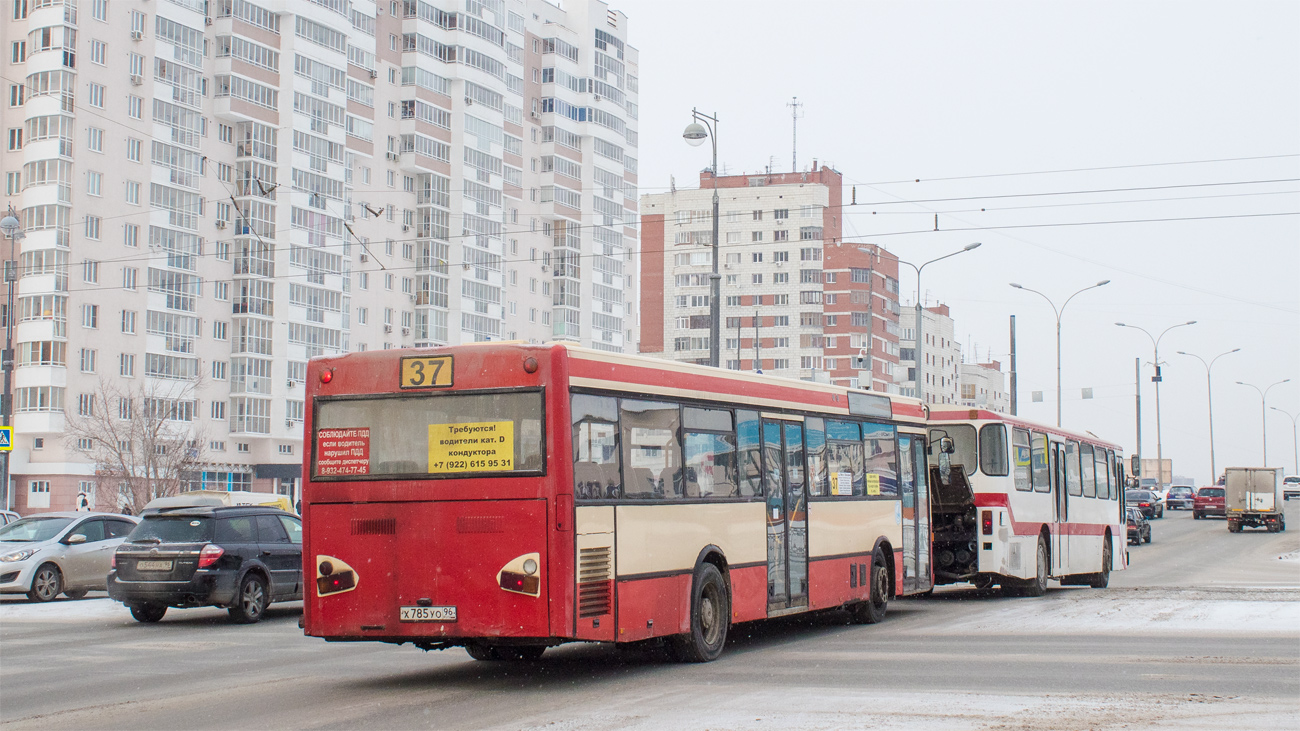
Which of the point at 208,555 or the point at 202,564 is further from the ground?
the point at 208,555

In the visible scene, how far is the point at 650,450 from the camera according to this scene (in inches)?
512

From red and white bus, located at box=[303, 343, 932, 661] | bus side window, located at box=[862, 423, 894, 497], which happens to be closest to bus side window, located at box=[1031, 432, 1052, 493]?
bus side window, located at box=[862, 423, 894, 497]

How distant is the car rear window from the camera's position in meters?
19.9

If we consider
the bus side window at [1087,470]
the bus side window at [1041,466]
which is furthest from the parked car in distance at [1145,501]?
the bus side window at [1041,466]

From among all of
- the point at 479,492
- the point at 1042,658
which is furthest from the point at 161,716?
the point at 1042,658

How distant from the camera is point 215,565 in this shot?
64.5ft

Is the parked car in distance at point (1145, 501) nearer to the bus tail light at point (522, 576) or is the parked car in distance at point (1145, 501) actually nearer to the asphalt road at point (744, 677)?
the asphalt road at point (744, 677)

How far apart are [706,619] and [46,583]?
14794 millimetres

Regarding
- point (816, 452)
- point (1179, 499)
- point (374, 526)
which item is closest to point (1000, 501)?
point (816, 452)

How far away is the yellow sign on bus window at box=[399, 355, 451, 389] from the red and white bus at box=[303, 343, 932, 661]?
0.7 inches

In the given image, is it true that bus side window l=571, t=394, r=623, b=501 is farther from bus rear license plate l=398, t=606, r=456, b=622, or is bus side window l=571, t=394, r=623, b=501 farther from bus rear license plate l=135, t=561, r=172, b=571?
bus rear license plate l=135, t=561, r=172, b=571

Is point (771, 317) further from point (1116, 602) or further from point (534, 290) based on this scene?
point (1116, 602)

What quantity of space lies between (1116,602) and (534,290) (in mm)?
80499

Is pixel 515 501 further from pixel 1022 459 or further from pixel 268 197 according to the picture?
pixel 268 197
